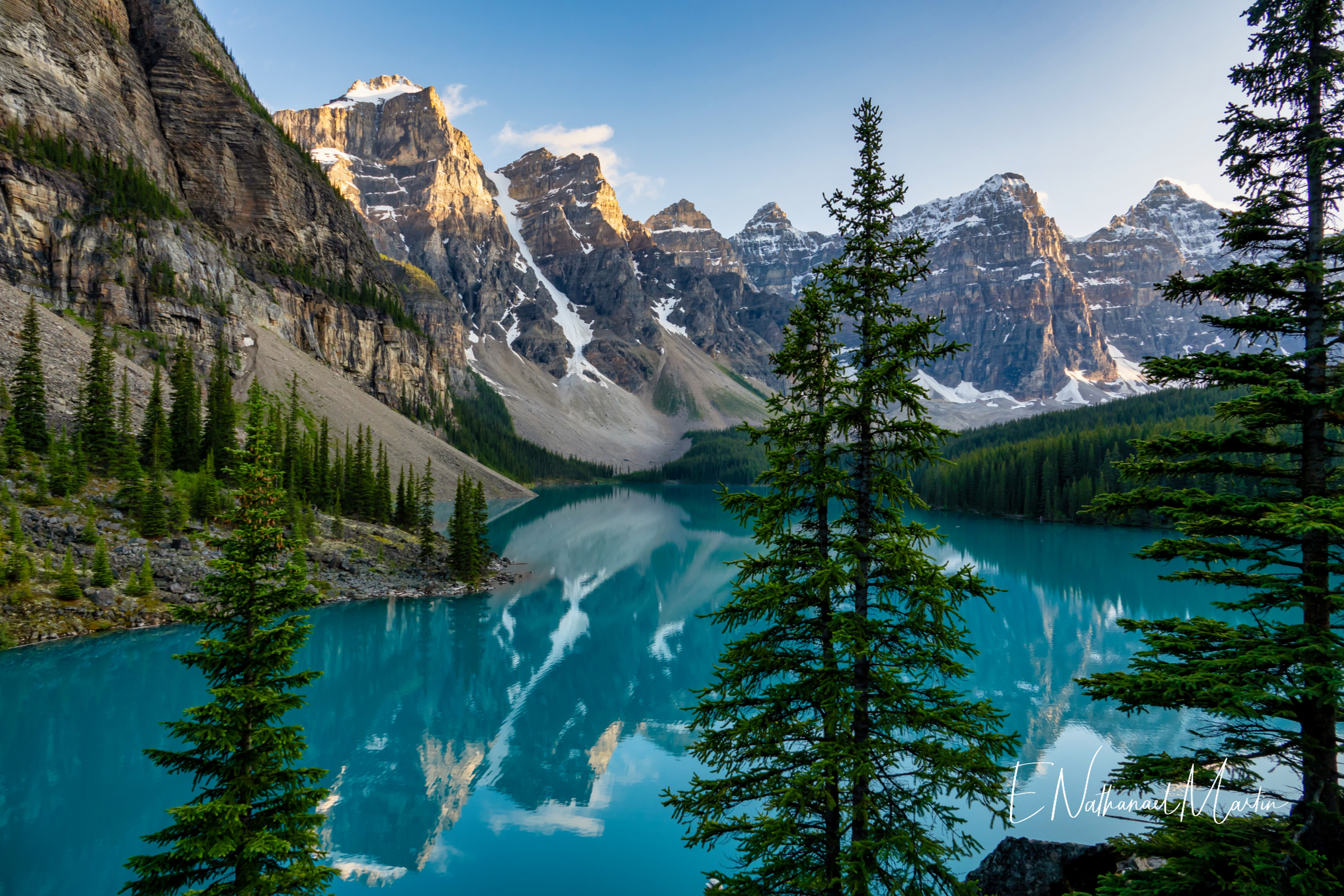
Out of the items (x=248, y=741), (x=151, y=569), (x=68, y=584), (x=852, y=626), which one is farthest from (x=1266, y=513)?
(x=151, y=569)

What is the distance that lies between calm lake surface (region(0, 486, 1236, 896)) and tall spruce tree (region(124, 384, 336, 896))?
6.50 m

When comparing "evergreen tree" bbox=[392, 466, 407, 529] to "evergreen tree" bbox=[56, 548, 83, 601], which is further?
"evergreen tree" bbox=[392, 466, 407, 529]

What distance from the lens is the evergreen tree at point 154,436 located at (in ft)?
135

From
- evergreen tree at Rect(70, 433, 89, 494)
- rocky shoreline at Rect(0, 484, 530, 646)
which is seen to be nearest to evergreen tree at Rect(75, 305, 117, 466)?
evergreen tree at Rect(70, 433, 89, 494)

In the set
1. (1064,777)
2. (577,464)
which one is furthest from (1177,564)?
(577,464)

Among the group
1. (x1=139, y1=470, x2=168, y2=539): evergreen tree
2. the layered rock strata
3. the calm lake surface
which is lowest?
the calm lake surface

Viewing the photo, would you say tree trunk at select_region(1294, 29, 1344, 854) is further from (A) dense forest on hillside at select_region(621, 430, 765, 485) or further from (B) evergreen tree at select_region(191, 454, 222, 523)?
(A) dense forest on hillside at select_region(621, 430, 765, 485)

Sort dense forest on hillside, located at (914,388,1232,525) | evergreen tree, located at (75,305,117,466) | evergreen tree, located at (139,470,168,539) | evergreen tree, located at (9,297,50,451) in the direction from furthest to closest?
dense forest on hillside, located at (914,388,1232,525) → evergreen tree, located at (75,305,117,466) → evergreen tree, located at (9,297,50,451) → evergreen tree, located at (139,470,168,539)

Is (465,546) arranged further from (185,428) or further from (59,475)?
(185,428)

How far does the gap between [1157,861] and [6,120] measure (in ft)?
348

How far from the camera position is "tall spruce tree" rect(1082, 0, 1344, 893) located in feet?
17.9

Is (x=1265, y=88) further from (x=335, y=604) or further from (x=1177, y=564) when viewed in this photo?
(x=1177, y=564)

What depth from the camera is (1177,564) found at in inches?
3152

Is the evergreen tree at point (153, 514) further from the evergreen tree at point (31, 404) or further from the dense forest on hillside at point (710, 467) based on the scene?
the dense forest on hillside at point (710, 467)
